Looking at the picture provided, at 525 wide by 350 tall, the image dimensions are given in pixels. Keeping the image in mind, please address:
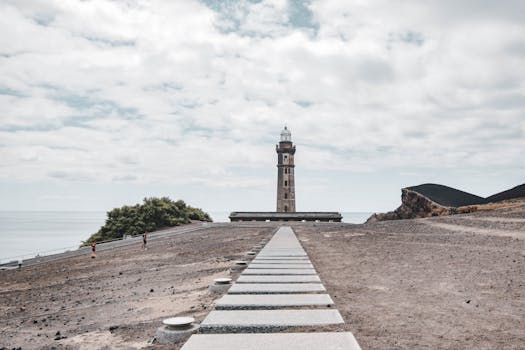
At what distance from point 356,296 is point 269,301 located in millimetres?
2017

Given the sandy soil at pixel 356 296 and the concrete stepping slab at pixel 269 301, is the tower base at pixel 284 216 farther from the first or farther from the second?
the concrete stepping slab at pixel 269 301

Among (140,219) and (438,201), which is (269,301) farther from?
(140,219)

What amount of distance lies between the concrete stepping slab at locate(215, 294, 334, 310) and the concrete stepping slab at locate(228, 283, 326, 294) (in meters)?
0.24

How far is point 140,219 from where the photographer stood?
131 ft

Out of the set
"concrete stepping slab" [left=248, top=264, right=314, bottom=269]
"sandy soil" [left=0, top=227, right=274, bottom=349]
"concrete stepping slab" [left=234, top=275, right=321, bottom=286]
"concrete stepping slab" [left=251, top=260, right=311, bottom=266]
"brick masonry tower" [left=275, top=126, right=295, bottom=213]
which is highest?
"brick masonry tower" [left=275, top=126, right=295, bottom=213]

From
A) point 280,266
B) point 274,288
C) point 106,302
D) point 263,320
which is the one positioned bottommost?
point 106,302

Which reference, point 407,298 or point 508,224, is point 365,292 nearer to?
point 407,298

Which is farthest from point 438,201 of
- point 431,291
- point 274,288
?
point 274,288

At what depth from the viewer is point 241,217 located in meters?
48.3

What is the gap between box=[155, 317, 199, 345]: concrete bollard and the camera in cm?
494

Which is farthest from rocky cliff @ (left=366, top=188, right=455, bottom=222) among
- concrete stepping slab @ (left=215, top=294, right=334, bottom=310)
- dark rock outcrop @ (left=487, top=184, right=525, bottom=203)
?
concrete stepping slab @ (left=215, top=294, right=334, bottom=310)

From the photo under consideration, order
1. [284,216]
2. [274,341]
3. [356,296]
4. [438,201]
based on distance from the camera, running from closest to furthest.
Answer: [274,341], [356,296], [438,201], [284,216]

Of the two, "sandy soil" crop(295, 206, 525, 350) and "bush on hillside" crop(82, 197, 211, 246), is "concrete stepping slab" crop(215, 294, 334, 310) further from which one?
"bush on hillside" crop(82, 197, 211, 246)

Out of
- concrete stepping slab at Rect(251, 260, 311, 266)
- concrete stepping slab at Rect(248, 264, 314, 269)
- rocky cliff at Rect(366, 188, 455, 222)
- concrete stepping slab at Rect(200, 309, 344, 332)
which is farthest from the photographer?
rocky cliff at Rect(366, 188, 455, 222)
